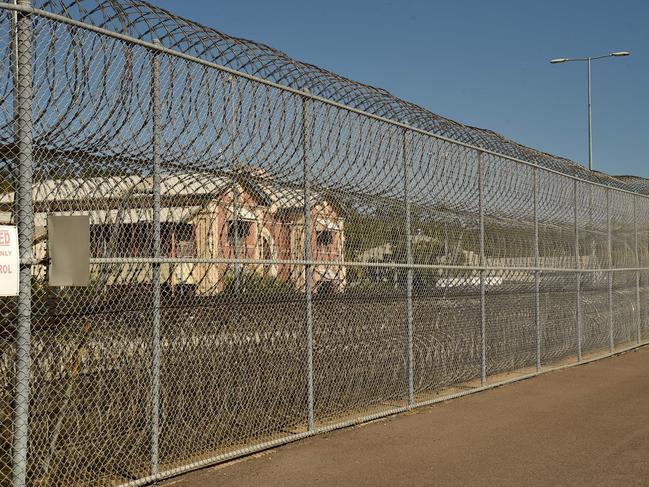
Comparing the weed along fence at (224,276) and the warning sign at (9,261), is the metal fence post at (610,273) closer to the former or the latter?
the weed along fence at (224,276)

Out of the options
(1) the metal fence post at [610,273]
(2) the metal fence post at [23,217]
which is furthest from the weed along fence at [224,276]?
(1) the metal fence post at [610,273]

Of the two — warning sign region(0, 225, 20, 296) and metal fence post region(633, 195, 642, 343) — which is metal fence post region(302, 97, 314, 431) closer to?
warning sign region(0, 225, 20, 296)

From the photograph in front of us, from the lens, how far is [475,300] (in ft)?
33.3

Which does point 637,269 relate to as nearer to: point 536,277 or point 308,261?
point 536,277

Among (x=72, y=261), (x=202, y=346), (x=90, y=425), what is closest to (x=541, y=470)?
(x=202, y=346)

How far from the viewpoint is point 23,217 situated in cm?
481

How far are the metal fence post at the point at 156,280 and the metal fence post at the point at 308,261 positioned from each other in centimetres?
167

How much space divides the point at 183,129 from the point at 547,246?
7.50 meters

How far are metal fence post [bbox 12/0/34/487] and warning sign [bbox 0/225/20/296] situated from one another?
0.10m

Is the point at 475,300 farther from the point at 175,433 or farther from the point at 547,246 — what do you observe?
the point at 175,433

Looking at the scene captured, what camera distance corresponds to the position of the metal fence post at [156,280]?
18.2 ft

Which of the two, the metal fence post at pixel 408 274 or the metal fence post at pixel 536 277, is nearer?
the metal fence post at pixel 408 274

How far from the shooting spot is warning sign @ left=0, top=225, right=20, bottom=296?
15.1 feet

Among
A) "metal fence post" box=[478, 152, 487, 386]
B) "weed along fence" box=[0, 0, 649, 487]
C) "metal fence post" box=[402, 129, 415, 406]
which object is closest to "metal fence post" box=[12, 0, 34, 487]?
"weed along fence" box=[0, 0, 649, 487]
